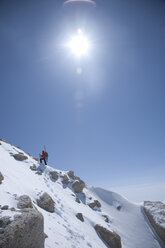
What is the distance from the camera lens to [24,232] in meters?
5.25

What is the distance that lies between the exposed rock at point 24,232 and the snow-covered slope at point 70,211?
932mm

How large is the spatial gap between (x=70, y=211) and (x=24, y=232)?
31.2 ft

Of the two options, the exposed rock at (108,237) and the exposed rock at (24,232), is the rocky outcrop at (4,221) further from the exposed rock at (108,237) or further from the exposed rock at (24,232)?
the exposed rock at (108,237)

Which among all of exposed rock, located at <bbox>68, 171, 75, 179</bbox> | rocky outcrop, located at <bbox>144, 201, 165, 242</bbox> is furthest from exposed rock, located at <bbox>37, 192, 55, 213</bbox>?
rocky outcrop, located at <bbox>144, 201, 165, 242</bbox>

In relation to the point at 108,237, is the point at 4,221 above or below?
above

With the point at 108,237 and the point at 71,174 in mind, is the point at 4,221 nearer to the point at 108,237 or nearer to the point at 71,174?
the point at 108,237

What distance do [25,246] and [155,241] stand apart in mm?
21979

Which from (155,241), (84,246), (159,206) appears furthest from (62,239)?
(159,206)

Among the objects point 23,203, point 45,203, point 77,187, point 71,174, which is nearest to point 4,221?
point 23,203

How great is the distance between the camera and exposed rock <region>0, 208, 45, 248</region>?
187 inches

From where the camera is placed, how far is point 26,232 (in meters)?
5.30

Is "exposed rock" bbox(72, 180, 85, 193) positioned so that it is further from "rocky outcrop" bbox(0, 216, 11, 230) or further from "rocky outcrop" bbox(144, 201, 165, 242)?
"rocky outcrop" bbox(0, 216, 11, 230)

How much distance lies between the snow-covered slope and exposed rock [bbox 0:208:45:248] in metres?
0.93

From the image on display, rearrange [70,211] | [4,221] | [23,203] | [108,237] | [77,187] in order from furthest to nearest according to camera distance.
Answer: [77,187] < [108,237] < [70,211] < [23,203] < [4,221]
